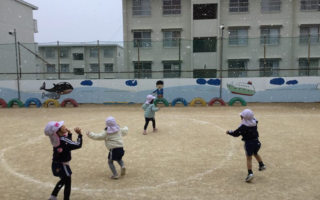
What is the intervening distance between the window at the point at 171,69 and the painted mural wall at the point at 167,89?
434 millimetres

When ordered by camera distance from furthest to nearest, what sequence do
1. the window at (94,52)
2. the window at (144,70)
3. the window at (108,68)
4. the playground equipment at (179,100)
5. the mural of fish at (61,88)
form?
the window at (108,68)
the window at (94,52)
the mural of fish at (61,88)
the window at (144,70)
the playground equipment at (179,100)

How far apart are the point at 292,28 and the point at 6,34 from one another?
28.9 meters

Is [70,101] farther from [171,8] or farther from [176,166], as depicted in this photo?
[171,8]

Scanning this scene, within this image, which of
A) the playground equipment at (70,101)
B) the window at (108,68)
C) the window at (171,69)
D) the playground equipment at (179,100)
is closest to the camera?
the playground equipment at (179,100)

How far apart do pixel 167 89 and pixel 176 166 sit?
42.1 ft

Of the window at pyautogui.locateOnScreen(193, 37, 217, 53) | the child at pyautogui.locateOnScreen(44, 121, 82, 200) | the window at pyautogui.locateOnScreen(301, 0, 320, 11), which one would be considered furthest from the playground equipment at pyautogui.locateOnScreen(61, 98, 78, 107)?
the window at pyautogui.locateOnScreen(301, 0, 320, 11)

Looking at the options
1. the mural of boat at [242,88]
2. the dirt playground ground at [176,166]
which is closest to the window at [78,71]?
the dirt playground ground at [176,166]

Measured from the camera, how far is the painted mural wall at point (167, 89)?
712 inches

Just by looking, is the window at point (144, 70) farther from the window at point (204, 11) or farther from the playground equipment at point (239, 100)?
the window at point (204, 11)

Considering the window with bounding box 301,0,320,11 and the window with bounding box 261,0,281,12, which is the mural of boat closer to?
the window with bounding box 261,0,281,12

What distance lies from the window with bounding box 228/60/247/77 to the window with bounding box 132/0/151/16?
411 inches

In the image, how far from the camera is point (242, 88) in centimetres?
1820

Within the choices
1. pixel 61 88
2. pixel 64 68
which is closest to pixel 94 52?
pixel 64 68

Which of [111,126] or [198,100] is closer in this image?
[111,126]
